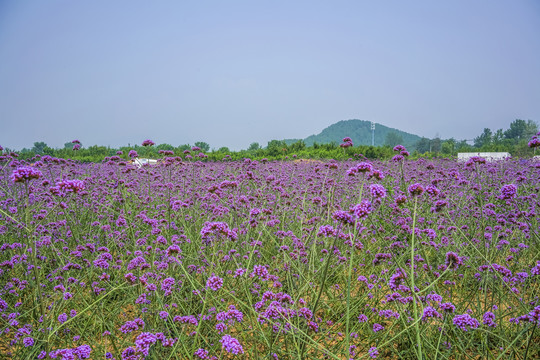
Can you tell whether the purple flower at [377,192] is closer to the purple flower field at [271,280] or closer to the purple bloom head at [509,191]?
the purple flower field at [271,280]

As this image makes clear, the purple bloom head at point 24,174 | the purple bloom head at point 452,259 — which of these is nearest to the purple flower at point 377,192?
the purple bloom head at point 452,259

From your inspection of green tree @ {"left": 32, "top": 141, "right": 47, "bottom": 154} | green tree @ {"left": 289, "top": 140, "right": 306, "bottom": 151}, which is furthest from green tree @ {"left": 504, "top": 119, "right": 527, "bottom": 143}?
green tree @ {"left": 32, "top": 141, "right": 47, "bottom": 154}

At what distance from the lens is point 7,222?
505 cm

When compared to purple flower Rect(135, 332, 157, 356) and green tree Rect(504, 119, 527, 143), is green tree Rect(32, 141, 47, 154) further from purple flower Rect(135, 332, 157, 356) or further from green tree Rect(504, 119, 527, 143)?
green tree Rect(504, 119, 527, 143)

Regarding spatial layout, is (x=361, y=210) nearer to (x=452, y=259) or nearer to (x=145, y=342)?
(x=452, y=259)

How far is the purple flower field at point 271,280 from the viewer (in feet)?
7.32

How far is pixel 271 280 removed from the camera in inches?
147

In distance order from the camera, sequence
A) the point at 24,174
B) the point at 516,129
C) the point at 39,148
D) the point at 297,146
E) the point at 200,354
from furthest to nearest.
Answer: the point at 516,129
the point at 39,148
the point at 297,146
the point at 24,174
the point at 200,354

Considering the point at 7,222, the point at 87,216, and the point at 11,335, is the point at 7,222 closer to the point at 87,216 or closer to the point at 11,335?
the point at 87,216

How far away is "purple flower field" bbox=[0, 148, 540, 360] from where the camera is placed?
2.23m

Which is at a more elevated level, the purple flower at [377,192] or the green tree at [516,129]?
the green tree at [516,129]

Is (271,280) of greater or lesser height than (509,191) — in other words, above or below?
below

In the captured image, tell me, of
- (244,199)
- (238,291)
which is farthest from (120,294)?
(244,199)

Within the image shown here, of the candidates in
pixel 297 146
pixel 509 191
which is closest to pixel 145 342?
pixel 509 191
